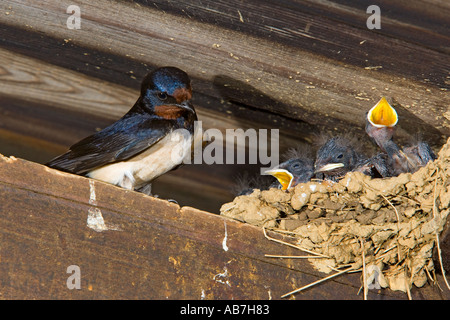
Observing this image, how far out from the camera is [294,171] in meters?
3.05

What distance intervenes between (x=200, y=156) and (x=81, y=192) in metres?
1.20

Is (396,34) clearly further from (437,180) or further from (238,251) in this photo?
(238,251)

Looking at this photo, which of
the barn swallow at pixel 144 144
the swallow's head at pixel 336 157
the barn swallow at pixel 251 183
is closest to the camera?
the barn swallow at pixel 144 144

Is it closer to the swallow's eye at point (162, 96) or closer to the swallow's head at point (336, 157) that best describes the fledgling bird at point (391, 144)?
the swallow's head at point (336, 157)

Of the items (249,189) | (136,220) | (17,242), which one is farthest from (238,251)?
(249,189)

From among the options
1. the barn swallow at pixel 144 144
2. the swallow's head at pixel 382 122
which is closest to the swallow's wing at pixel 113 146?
the barn swallow at pixel 144 144

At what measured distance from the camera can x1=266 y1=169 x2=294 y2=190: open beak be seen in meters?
3.06

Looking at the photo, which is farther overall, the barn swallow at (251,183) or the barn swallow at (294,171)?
the barn swallow at (251,183)

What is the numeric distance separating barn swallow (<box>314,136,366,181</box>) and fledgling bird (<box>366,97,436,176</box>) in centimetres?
18

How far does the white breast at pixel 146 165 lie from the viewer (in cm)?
266

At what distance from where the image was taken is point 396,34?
2.14m

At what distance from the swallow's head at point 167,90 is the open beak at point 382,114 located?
0.75 metres

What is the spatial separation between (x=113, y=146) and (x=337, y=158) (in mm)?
1019

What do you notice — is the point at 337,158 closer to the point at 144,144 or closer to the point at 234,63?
the point at 234,63
